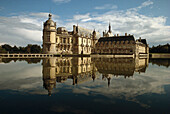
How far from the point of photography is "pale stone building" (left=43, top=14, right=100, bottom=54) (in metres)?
61.4

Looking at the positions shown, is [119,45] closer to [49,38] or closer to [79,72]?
[49,38]

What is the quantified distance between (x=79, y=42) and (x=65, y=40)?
7945 mm

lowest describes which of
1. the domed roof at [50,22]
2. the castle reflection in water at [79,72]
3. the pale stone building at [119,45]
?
the castle reflection in water at [79,72]

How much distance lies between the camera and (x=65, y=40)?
68438 mm

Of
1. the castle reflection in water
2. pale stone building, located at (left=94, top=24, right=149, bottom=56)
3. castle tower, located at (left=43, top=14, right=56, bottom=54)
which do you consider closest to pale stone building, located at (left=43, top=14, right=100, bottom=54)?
castle tower, located at (left=43, top=14, right=56, bottom=54)

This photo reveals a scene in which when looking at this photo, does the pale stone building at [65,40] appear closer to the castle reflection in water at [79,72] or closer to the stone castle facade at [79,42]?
the stone castle facade at [79,42]

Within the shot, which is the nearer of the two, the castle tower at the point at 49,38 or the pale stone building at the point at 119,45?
the castle tower at the point at 49,38

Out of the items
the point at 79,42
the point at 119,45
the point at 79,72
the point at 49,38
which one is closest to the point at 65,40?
the point at 79,42

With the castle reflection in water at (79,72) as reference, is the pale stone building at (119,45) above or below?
above

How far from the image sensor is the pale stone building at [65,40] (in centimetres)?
6144

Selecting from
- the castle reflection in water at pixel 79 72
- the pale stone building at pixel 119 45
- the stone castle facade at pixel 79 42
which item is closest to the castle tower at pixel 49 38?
the stone castle facade at pixel 79 42

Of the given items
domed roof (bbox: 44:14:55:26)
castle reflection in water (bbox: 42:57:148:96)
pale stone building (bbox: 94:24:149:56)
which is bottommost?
castle reflection in water (bbox: 42:57:148:96)

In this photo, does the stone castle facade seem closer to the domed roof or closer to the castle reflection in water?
the domed roof

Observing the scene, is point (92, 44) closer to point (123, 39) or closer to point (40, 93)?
point (123, 39)
